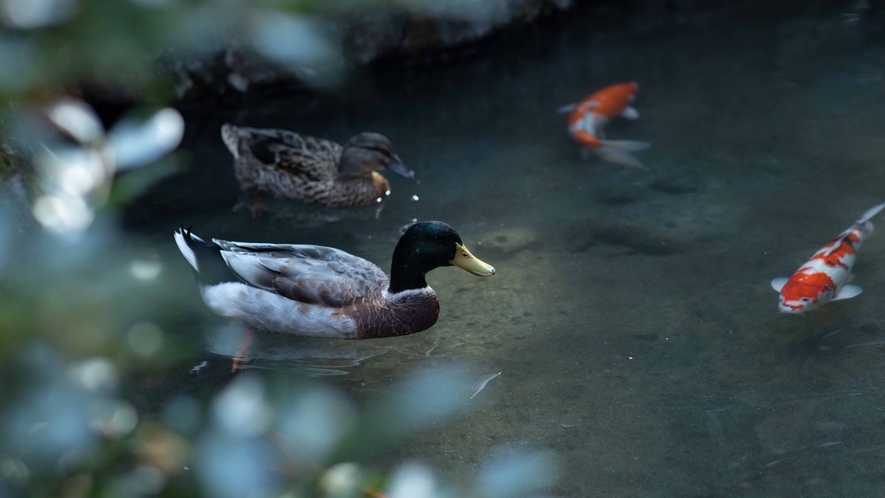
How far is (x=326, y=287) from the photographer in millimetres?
4238

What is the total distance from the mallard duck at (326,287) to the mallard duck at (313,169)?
1244 mm

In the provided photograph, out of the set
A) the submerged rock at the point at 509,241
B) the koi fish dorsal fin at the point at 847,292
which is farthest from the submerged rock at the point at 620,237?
the koi fish dorsal fin at the point at 847,292

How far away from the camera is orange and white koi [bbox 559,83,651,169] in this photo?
579cm

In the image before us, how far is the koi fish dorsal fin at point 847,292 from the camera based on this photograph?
4125mm

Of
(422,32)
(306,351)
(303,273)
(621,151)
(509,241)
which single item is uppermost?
(422,32)

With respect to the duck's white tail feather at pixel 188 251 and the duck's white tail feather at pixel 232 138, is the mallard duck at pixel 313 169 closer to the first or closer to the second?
the duck's white tail feather at pixel 232 138

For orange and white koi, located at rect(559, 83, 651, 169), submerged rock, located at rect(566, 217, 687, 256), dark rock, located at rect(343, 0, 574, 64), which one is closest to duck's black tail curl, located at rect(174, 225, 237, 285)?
submerged rock, located at rect(566, 217, 687, 256)

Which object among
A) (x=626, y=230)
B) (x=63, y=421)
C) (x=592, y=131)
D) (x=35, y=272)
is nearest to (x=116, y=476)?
(x=63, y=421)

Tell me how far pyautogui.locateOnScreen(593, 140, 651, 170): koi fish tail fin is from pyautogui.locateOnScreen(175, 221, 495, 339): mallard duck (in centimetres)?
187

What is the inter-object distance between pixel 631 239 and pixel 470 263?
113cm

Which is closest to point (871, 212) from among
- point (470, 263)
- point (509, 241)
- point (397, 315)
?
point (509, 241)

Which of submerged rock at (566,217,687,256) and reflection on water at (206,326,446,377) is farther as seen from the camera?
submerged rock at (566,217,687,256)

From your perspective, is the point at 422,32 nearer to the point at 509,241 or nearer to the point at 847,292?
the point at 509,241

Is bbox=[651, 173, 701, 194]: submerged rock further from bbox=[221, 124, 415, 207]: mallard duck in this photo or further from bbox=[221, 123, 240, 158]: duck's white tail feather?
bbox=[221, 123, 240, 158]: duck's white tail feather
